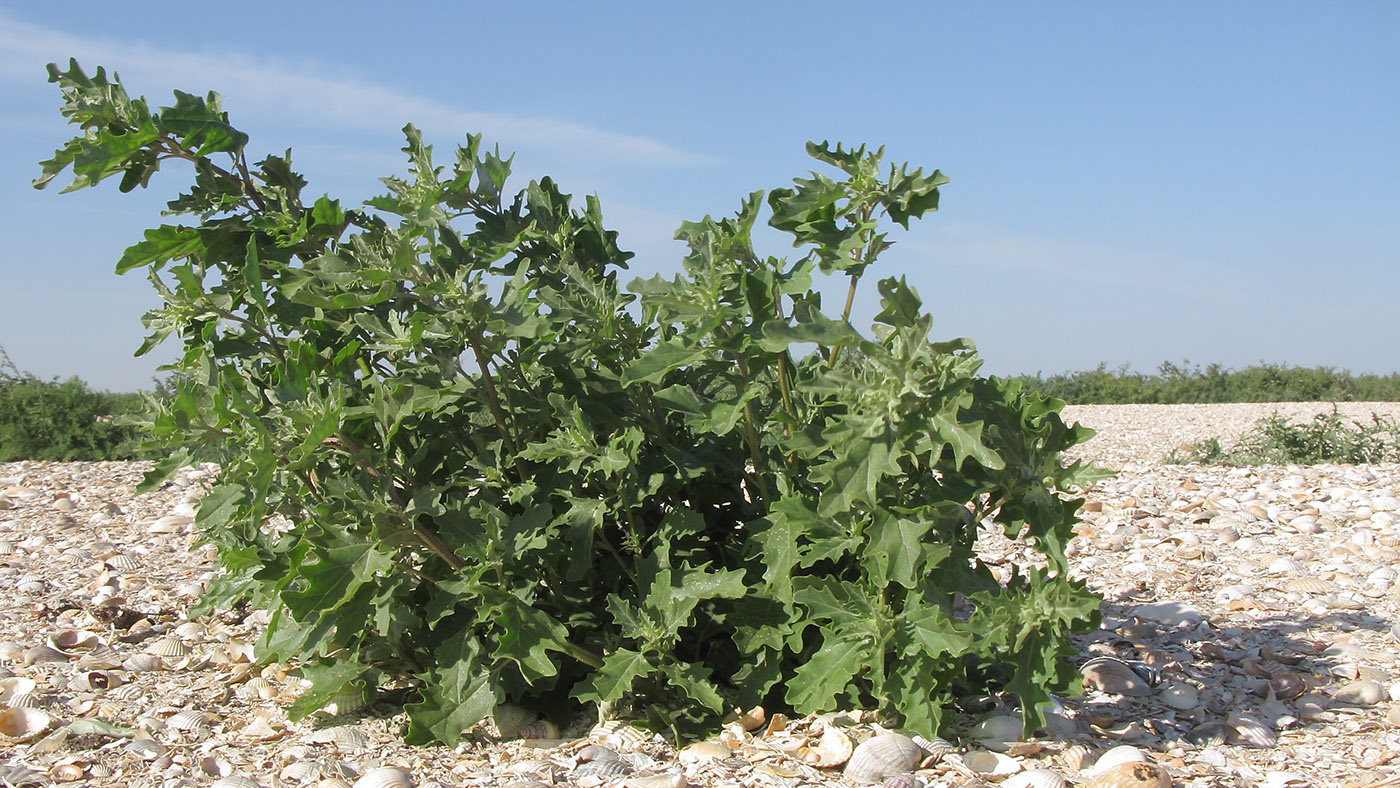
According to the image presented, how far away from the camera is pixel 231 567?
2.42m

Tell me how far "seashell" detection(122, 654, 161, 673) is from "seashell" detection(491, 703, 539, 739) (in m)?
1.37

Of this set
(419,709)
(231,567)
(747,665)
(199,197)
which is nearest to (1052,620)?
(747,665)

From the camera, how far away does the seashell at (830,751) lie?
7.33 feet

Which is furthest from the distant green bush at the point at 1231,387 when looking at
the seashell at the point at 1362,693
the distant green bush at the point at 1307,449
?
the seashell at the point at 1362,693

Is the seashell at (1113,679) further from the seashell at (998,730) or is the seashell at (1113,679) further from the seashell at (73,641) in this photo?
the seashell at (73,641)

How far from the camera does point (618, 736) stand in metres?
2.47

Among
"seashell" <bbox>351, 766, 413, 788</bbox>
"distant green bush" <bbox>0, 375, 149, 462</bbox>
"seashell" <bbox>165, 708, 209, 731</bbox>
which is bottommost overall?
"seashell" <bbox>165, 708, 209, 731</bbox>

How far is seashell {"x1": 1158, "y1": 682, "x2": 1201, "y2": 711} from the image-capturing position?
2807 mm

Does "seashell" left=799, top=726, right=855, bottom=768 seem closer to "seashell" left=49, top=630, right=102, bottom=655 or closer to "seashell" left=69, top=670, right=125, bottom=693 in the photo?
"seashell" left=69, top=670, right=125, bottom=693

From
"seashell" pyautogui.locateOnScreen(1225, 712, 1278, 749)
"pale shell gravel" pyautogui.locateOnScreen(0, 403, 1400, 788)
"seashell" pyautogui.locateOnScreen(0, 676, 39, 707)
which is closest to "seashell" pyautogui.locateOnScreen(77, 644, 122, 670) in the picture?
"pale shell gravel" pyautogui.locateOnScreen(0, 403, 1400, 788)

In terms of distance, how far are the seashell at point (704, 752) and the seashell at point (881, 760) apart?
285 millimetres

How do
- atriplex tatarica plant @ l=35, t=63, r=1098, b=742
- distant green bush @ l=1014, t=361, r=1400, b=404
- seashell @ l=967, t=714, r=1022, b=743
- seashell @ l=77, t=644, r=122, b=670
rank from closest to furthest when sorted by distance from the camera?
atriplex tatarica plant @ l=35, t=63, r=1098, b=742 → seashell @ l=967, t=714, r=1022, b=743 → seashell @ l=77, t=644, r=122, b=670 → distant green bush @ l=1014, t=361, r=1400, b=404

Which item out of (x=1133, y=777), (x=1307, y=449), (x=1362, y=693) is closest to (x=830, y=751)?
(x=1133, y=777)

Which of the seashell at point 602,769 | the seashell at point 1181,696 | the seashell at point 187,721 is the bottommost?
the seashell at point 187,721
